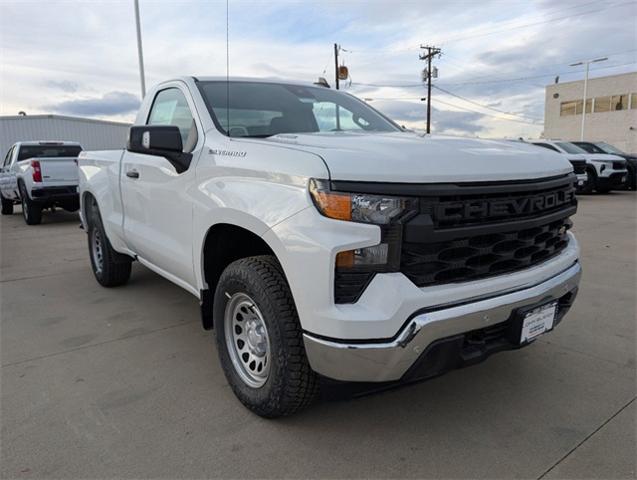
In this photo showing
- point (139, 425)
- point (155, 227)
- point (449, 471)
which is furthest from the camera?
point (155, 227)

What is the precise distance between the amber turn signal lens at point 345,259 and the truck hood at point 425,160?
1.02 ft

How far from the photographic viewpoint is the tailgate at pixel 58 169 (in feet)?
35.1

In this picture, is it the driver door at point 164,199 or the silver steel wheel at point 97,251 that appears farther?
the silver steel wheel at point 97,251

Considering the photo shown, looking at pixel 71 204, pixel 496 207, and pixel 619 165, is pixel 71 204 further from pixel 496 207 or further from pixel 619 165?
pixel 619 165

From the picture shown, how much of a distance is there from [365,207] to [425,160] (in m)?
0.37

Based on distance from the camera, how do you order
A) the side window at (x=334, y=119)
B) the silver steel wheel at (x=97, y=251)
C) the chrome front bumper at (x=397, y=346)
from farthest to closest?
1. the silver steel wheel at (x=97, y=251)
2. the side window at (x=334, y=119)
3. the chrome front bumper at (x=397, y=346)

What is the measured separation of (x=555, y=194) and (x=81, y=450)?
2.74 metres

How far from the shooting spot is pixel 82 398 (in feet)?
9.68

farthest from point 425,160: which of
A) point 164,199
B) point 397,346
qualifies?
point 164,199

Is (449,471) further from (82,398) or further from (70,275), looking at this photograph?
(70,275)

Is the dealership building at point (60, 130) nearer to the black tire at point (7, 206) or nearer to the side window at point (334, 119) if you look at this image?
the black tire at point (7, 206)

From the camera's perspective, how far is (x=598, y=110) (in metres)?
42.3

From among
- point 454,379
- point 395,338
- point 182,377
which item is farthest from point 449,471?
point 182,377

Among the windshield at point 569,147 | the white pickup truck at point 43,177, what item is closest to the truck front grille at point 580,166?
the windshield at point 569,147
